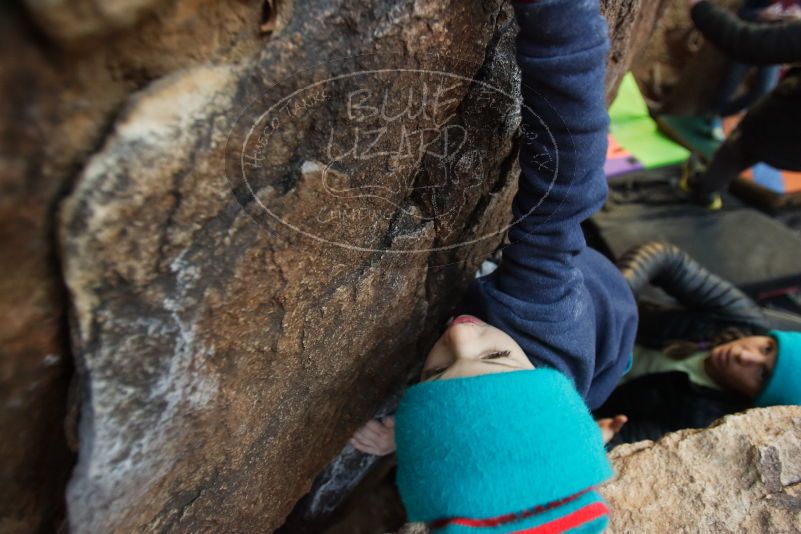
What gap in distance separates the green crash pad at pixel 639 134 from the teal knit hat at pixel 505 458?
211 centimetres

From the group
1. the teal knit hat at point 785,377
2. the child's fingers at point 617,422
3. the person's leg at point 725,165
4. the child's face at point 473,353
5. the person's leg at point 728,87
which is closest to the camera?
the child's face at point 473,353

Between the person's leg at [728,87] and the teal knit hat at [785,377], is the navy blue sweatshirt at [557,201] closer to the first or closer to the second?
the teal knit hat at [785,377]

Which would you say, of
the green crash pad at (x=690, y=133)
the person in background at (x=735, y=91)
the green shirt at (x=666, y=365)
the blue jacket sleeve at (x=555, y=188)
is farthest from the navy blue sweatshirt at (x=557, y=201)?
the person in background at (x=735, y=91)

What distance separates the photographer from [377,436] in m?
1.17

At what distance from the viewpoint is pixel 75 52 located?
1.34 feet

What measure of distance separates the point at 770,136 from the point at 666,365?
0.91 m

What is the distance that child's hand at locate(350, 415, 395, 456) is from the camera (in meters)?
1.15

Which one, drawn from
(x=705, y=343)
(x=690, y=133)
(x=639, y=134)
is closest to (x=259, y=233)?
(x=705, y=343)

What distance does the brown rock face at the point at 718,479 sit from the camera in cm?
92

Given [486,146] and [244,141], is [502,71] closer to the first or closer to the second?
[486,146]

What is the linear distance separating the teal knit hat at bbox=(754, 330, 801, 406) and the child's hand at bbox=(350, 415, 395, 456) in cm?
91

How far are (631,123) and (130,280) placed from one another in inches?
109

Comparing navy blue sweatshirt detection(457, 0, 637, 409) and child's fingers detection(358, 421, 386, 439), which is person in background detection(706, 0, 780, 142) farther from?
child's fingers detection(358, 421, 386, 439)

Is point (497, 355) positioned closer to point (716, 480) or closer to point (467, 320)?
point (467, 320)
